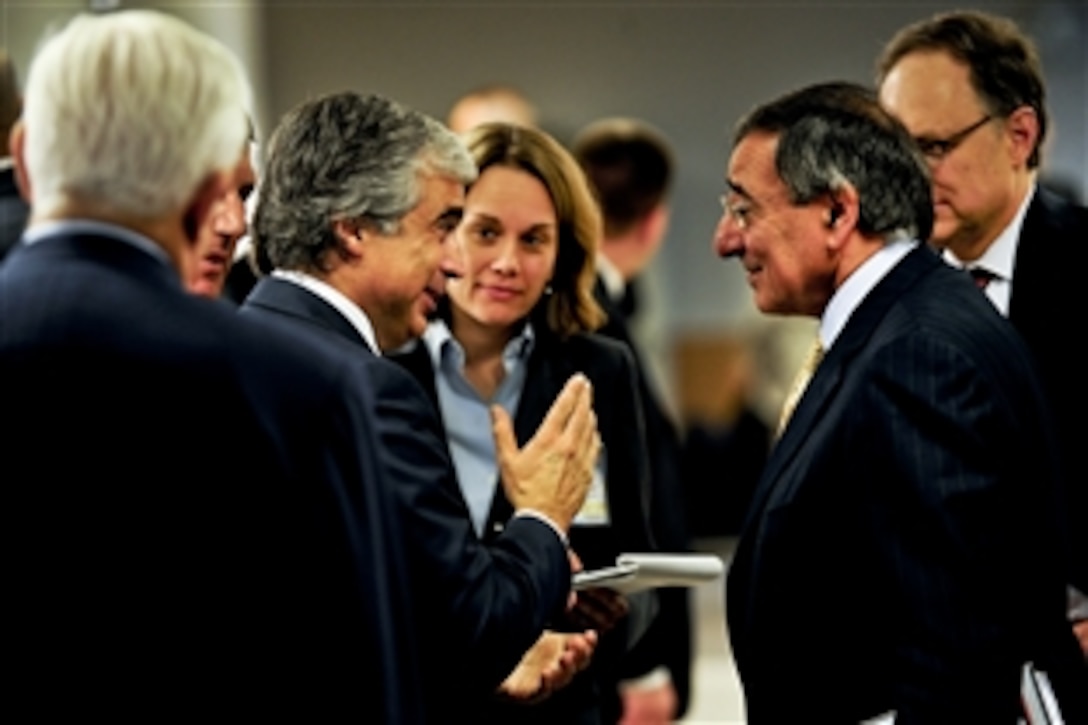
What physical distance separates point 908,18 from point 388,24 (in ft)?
7.10

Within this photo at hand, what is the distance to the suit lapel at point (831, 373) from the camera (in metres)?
2.55

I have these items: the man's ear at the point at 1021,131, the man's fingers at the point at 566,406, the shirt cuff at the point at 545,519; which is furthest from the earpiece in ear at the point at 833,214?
the man's ear at the point at 1021,131

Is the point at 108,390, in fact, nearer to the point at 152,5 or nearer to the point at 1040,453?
the point at 1040,453

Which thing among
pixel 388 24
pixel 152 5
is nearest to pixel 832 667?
pixel 152 5

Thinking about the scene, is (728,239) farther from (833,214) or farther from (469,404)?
(469,404)

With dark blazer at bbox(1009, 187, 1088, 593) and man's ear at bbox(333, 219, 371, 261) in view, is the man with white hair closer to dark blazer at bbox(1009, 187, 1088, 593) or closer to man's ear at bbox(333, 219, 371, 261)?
man's ear at bbox(333, 219, 371, 261)

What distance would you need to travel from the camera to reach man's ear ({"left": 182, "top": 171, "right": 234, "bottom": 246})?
179 cm

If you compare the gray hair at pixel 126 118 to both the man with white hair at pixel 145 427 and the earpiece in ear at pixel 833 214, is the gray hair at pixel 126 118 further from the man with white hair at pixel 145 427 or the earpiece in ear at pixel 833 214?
the earpiece in ear at pixel 833 214

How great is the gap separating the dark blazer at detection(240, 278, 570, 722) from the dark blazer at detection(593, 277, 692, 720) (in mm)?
1322

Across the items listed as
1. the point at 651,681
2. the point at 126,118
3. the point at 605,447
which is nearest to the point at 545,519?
the point at 605,447

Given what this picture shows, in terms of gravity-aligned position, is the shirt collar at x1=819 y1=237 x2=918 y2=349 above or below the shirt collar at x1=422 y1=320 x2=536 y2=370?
above

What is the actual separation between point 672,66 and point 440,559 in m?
6.90

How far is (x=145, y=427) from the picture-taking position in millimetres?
1718

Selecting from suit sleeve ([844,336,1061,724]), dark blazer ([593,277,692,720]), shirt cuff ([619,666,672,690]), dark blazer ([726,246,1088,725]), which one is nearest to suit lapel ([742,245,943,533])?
dark blazer ([726,246,1088,725])
